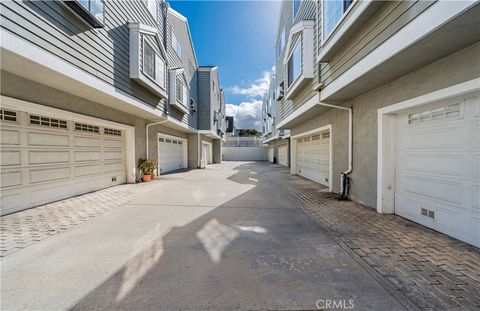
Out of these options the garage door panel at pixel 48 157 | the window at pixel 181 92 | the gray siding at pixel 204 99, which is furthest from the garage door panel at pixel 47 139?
the gray siding at pixel 204 99

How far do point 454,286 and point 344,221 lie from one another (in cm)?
185

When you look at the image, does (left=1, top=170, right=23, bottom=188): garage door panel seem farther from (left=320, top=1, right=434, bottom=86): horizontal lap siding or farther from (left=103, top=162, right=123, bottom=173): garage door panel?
(left=320, top=1, right=434, bottom=86): horizontal lap siding

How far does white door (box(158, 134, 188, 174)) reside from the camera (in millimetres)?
10742

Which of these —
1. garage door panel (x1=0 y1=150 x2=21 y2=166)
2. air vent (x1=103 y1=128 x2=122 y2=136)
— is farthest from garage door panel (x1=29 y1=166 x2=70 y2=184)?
air vent (x1=103 y1=128 x2=122 y2=136)

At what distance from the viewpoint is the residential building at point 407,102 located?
2.71 metres

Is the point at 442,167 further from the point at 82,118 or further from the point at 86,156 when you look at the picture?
the point at 86,156

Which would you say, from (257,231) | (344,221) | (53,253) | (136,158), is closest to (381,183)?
(344,221)

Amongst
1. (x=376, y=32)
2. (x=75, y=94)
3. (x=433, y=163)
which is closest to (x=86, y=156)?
(x=75, y=94)

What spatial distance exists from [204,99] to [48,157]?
37.0 ft

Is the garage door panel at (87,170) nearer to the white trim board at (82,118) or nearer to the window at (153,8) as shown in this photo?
the white trim board at (82,118)

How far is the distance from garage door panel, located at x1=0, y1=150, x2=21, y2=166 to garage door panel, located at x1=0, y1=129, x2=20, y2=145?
186mm

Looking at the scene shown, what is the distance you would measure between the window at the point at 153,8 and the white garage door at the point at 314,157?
28.3ft

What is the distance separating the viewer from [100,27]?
478 centimetres

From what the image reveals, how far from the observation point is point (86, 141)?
19.1 ft
